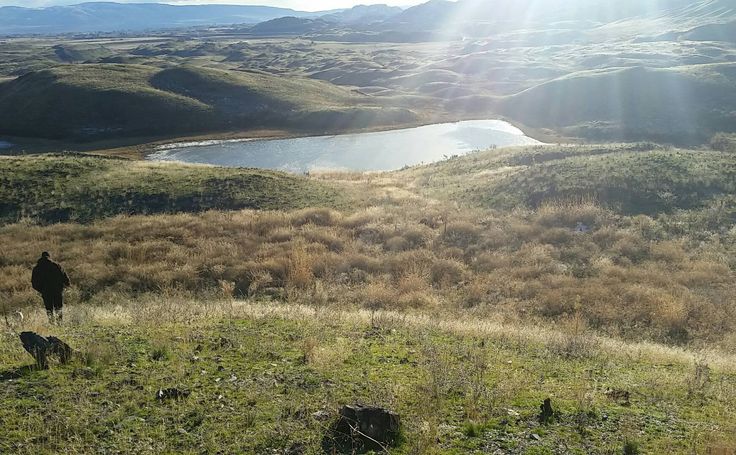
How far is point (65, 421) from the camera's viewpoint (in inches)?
298

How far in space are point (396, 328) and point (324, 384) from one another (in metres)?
4.98

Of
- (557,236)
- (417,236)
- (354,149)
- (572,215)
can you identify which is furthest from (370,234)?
(354,149)

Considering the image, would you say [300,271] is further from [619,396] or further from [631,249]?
[631,249]

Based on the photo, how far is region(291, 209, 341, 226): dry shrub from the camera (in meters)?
31.7

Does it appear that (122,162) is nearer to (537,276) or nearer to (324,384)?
(537,276)

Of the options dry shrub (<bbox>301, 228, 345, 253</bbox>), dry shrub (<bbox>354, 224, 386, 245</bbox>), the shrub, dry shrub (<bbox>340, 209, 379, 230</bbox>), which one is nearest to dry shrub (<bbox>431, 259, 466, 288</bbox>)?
dry shrub (<bbox>354, 224, 386, 245</bbox>)

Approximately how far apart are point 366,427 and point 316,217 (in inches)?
1005

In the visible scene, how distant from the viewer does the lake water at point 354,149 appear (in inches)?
2542

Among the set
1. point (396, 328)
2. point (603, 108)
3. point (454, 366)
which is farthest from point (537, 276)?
point (603, 108)

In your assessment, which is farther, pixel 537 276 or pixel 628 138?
pixel 628 138

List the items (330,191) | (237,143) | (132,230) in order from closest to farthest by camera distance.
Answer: (132,230), (330,191), (237,143)

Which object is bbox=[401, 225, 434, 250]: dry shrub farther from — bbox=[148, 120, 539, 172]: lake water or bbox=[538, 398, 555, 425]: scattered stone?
bbox=[148, 120, 539, 172]: lake water

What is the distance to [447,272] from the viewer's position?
933 inches

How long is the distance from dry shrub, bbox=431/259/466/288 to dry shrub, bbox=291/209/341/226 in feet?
31.1
